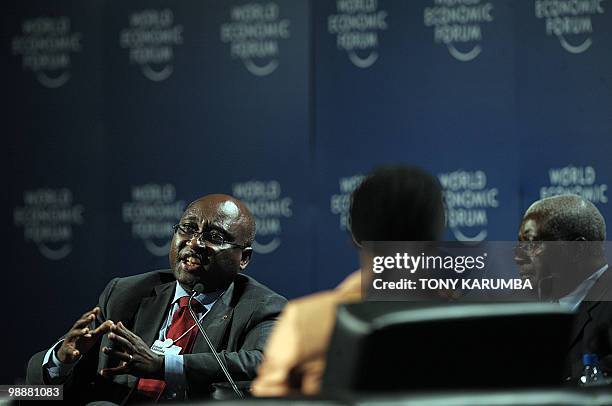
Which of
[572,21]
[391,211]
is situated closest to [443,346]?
[391,211]

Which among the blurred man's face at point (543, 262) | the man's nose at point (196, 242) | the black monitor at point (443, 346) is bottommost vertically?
the blurred man's face at point (543, 262)

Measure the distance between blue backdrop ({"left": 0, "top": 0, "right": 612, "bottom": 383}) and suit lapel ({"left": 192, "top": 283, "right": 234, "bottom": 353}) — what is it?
154 cm

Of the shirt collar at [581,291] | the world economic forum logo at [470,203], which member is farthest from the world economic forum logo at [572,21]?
the shirt collar at [581,291]

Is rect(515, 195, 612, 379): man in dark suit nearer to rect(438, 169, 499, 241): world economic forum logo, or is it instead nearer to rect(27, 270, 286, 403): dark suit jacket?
rect(27, 270, 286, 403): dark suit jacket

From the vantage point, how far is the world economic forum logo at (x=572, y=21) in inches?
200

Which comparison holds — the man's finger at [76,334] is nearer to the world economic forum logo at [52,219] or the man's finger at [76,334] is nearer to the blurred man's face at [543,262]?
the blurred man's face at [543,262]

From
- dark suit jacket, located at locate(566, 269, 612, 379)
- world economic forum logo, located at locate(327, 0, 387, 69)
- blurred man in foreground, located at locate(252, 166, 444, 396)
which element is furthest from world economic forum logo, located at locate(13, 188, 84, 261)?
blurred man in foreground, located at locate(252, 166, 444, 396)

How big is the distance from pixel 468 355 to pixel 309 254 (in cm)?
391

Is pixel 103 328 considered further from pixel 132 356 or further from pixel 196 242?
pixel 196 242

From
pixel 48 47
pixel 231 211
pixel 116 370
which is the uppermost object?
pixel 48 47

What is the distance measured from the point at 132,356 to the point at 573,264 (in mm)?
1580

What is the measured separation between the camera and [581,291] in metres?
3.77

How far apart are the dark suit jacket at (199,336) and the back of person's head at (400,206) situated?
60.6 inches

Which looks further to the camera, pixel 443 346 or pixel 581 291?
pixel 581 291
